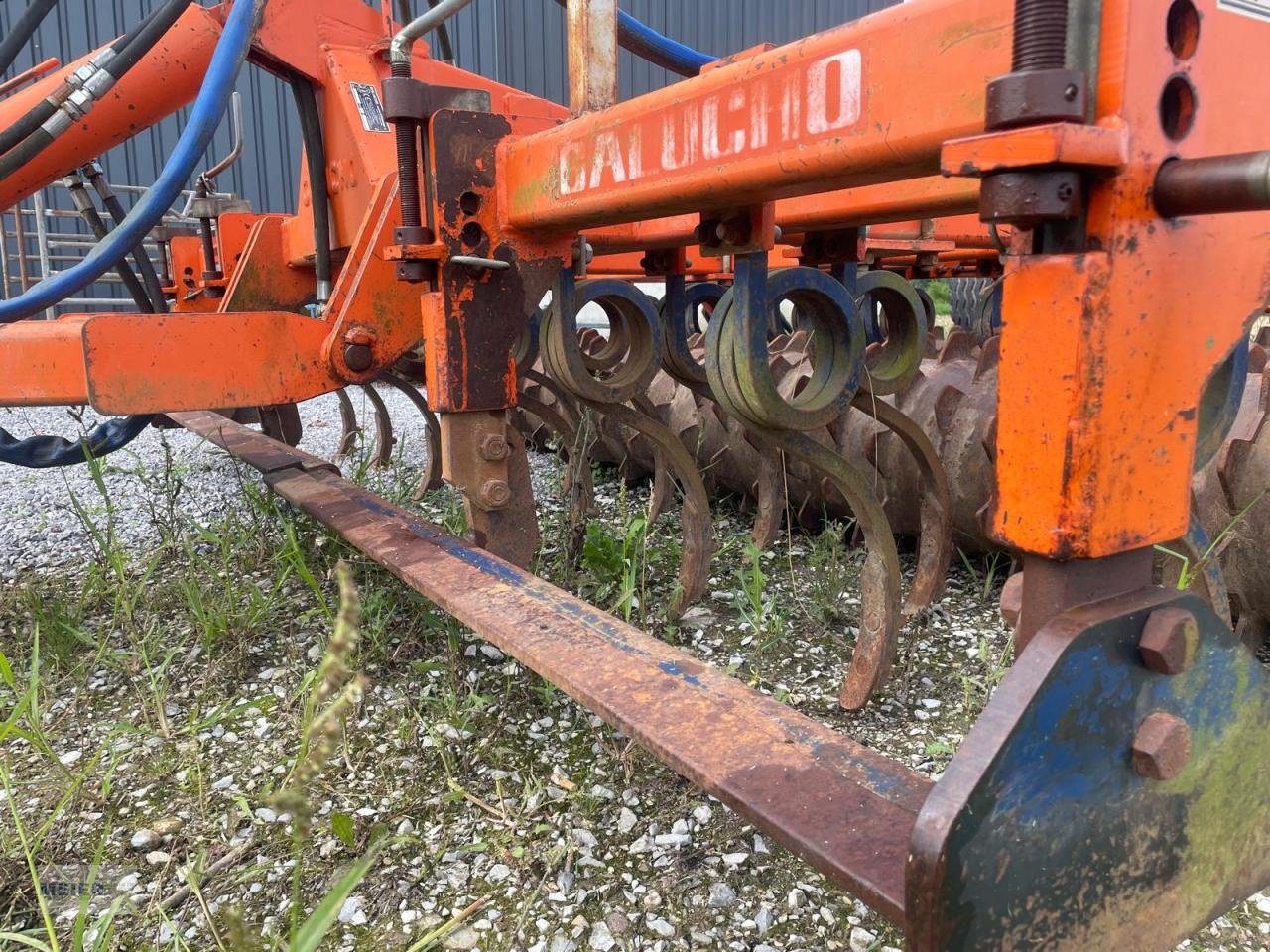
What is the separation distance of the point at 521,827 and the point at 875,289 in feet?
3.90

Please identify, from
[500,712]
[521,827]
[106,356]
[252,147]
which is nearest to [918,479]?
[500,712]

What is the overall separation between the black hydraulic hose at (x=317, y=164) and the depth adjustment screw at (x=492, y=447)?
0.88m

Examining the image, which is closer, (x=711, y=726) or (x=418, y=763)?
(x=711, y=726)

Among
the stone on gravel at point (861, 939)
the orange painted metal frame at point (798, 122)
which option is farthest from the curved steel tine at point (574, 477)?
the stone on gravel at point (861, 939)

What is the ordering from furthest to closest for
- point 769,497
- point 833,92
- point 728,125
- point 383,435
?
point 383,435 < point 769,497 < point 728,125 < point 833,92

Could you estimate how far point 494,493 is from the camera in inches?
71.2

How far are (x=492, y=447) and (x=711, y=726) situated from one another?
2.90 feet

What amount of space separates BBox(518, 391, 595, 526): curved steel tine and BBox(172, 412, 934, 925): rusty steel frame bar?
20.5 inches

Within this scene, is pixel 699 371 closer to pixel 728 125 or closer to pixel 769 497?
pixel 769 497

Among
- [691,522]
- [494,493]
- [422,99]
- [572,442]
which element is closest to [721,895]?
[494,493]

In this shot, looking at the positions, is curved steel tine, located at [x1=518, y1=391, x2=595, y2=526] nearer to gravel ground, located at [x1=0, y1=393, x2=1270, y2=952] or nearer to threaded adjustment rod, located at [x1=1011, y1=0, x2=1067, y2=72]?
gravel ground, located at [x1=0, y1=393, x2=1270, y2=952]

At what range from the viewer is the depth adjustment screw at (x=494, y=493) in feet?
5.90

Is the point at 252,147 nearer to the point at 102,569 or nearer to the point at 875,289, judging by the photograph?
the point at 102,569

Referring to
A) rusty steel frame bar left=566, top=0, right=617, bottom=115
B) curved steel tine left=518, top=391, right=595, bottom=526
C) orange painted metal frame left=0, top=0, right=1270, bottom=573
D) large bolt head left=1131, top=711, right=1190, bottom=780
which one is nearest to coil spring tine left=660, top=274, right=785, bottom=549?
curved steel tine left=518, top=391, right=595, bottom=526
